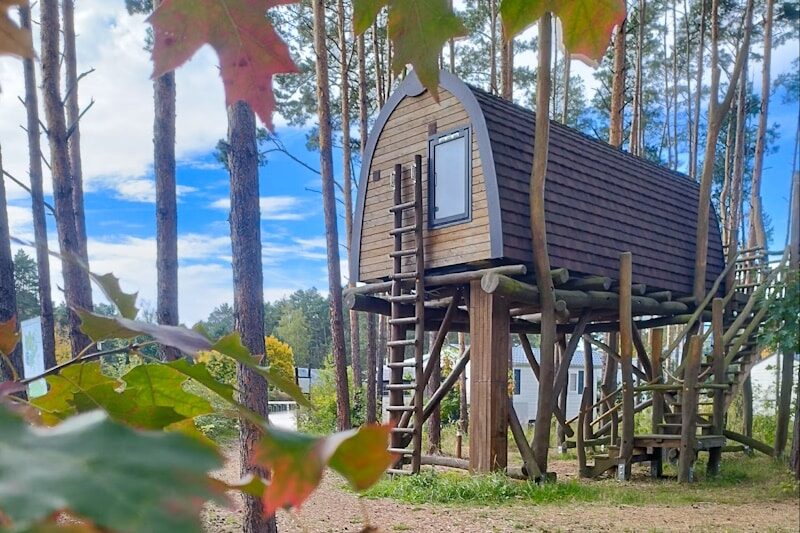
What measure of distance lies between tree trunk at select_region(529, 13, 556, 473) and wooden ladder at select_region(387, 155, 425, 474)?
113cm

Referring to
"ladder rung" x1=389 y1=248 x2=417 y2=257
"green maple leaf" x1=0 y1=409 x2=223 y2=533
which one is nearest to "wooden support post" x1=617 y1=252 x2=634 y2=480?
"ladder rung" x1=389 y1=248 x2=417 y2=257

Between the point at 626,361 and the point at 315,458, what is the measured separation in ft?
24.5

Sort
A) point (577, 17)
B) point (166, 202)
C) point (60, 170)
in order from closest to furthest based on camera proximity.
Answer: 1. point (577, 17)
2. point (166, 202)
3. point (60, 170)

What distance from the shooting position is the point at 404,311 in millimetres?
7449

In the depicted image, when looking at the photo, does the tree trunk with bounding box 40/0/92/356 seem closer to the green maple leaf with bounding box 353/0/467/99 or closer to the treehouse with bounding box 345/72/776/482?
the treehouse with bounding box 345/72/776/482

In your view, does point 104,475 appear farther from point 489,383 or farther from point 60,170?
point 60,170

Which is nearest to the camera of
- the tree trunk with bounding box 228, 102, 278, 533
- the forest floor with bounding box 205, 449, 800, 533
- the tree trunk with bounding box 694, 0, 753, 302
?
the tree trunk with bounding box 228, 102, 278, 533

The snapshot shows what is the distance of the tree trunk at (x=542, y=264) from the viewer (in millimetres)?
6207

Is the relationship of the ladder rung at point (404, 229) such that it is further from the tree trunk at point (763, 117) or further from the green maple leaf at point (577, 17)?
the tree trunk at point (763, 117)

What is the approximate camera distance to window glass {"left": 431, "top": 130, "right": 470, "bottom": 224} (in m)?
6.65

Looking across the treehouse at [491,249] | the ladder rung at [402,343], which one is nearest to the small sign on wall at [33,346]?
the treehouse at [491,249]

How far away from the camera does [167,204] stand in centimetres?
517

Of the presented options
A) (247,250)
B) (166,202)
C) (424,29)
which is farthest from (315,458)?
(166,202)

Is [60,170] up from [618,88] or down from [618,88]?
down
